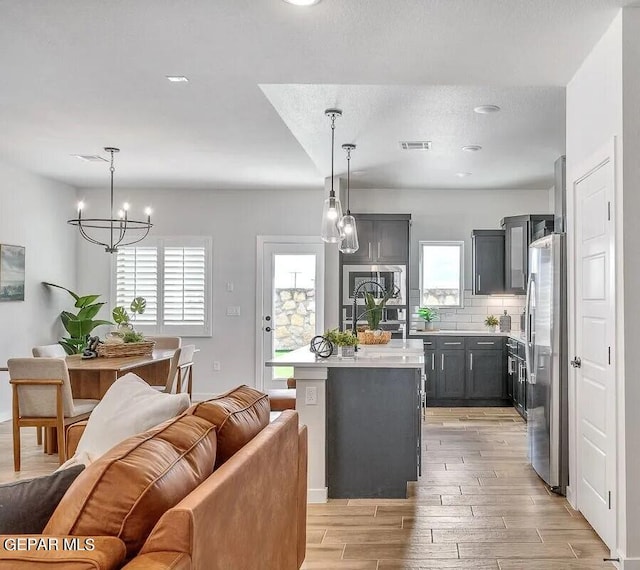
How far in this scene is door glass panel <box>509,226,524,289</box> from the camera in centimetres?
763

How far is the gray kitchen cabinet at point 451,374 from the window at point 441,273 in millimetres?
887

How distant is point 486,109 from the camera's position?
485cm

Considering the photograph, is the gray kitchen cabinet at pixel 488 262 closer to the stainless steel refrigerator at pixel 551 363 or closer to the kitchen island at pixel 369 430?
the stainless steel refrigerator at pixel 551 363

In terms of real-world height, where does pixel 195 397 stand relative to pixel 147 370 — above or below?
below

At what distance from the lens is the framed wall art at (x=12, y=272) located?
263 inches

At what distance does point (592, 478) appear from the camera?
11.6ft

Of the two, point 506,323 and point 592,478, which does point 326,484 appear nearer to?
point 592,478

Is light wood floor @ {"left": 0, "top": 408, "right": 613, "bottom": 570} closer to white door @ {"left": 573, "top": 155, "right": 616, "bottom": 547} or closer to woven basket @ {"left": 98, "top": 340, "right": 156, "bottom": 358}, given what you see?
white door @ {"left": 573, "top": 155, "right": 616, "bottom": 547}

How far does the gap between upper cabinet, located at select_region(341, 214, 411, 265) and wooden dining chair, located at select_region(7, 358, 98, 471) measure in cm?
397

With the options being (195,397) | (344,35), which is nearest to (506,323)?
(195,397)

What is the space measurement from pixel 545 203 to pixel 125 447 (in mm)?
7579

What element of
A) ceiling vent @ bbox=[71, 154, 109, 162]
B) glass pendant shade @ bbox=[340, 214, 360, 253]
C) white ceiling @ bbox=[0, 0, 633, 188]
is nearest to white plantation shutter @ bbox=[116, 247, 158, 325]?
white ceiling @ bbox=[0, 0, 633, 188]

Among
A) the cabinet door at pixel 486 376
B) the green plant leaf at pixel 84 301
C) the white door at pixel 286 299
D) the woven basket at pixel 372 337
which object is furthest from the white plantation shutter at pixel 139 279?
the cabinet door at pixel 486 376

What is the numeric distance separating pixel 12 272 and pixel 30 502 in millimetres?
5914
